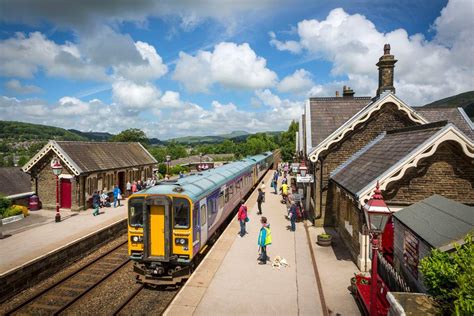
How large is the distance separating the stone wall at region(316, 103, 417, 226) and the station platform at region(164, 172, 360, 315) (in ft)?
12.7

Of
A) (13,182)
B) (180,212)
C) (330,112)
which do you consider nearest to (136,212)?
(180,212)

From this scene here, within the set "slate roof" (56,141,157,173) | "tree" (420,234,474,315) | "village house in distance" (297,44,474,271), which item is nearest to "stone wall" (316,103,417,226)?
"village house in distance" (297,44,474,271)

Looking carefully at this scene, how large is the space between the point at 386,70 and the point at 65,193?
21524 mm

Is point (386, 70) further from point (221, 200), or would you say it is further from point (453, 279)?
point (453, 279)

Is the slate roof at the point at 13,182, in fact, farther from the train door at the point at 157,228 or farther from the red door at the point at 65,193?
the train door at the point at 157,228

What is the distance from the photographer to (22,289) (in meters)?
10.9

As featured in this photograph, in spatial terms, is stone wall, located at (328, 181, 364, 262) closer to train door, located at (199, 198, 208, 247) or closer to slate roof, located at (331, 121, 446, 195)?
slate roof, located at (331, 121, 446, 195)

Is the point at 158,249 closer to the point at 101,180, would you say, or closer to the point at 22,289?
the point at 22,289

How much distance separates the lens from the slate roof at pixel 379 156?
10.5 meters

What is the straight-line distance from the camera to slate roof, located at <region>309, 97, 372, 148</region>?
18.0 metres

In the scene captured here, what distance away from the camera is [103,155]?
24.9m

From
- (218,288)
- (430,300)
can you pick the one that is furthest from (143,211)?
(430,300)

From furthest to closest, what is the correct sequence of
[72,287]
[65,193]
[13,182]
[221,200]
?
[13,182] → [65,193] → [221,200] → [72,287]

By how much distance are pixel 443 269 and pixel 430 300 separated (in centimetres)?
144
